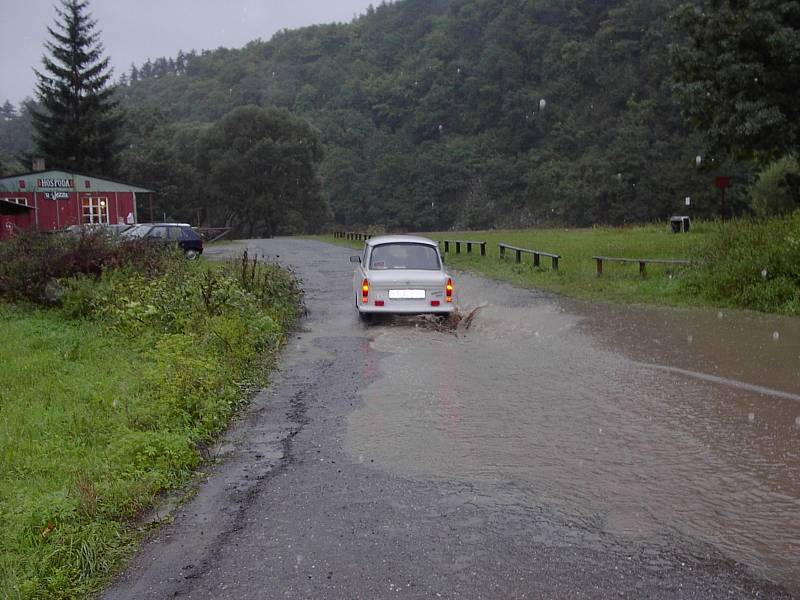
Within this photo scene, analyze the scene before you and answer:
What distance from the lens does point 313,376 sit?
30.6 ft

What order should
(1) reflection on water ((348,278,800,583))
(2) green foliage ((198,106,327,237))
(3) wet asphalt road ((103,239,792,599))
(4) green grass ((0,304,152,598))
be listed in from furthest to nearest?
(2) green foliage ((198,106,327,237)) → (1) reflection on water ((348,278,800,583)) → (4) green grass ((0,304,152,598)) → (3) wet asphalt road ((103,239,792,599))

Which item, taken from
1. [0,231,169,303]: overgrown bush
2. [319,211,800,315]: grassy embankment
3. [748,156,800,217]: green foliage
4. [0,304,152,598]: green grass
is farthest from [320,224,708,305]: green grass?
[0,304,152,598]: green grass

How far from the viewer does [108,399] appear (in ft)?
24.5

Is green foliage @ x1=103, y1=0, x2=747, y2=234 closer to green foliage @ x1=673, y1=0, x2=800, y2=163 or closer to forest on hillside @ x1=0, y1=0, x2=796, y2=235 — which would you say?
forest on hillside @ x1=0, y1=0, x2=796, y2=235

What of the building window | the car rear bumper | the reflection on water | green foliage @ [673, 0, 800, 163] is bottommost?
the reflection on water

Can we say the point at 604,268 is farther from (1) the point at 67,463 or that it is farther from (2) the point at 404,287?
(1) the point at 67,463

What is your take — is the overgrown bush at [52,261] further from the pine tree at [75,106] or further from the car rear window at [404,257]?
the pine tree at [75,106]

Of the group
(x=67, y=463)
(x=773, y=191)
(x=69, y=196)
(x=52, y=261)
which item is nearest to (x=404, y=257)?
(x=52, y=261)

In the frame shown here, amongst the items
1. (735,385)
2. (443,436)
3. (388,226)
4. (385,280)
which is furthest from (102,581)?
(388,226)

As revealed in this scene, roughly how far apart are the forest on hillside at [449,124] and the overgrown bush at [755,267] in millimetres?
45905

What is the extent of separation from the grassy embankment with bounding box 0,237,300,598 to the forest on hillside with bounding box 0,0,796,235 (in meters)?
54.5

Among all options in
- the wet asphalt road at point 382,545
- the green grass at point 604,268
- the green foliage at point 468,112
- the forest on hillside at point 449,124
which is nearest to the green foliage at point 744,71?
the green grass at point 604,268

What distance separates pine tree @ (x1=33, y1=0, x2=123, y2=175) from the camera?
6312 centimetres

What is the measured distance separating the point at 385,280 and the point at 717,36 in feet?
54.9
